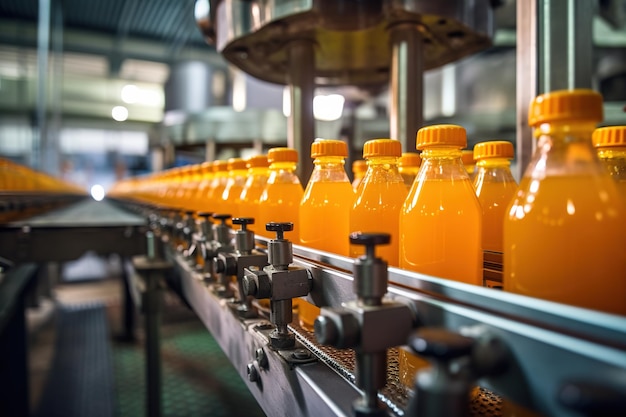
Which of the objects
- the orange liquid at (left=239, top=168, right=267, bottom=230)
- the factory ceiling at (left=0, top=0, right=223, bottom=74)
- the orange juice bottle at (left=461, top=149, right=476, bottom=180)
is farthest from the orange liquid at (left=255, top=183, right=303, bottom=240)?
the factory ceiling at (left=0, top=0, right=223, bottom=74)

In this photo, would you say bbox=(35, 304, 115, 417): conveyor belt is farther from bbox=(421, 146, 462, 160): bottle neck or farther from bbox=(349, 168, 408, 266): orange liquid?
bbox=(421, 146, 462, 160): bottle neck

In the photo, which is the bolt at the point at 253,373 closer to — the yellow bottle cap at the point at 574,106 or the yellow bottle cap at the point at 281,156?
the yellow bottle cap at the point at 281,156

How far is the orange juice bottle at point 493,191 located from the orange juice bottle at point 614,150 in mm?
150

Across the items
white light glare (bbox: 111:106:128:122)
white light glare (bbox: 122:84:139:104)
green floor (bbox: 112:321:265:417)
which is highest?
white light glare (bbox: 122:84:139:104)

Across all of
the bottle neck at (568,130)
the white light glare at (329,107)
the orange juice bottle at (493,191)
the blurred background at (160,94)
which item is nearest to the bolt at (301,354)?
the orange juice bottle at (493,191)

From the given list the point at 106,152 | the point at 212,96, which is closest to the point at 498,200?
the point at 212,96

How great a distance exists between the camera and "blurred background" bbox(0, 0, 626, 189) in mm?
2969

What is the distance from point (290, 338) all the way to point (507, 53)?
10.8 ft

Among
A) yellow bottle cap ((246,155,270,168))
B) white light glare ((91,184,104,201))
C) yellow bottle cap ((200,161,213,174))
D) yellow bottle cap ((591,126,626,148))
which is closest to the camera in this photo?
yellow bottle cap ((591,126,626,148))

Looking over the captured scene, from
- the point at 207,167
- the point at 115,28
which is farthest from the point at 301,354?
the point at 115,28

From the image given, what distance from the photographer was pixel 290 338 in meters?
0.70

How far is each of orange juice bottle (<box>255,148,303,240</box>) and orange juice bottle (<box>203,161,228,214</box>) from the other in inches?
15.2

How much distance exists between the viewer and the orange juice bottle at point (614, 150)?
0.51m

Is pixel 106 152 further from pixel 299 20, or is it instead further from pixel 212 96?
pixel 299 20
